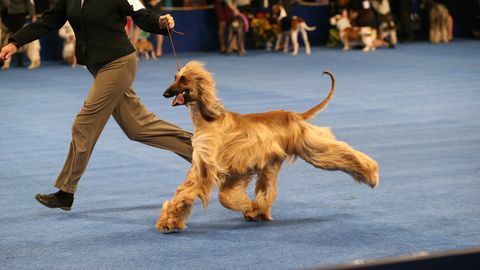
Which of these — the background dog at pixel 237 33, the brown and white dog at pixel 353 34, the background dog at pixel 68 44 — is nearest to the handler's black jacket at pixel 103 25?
the background dog at pixel 68 44

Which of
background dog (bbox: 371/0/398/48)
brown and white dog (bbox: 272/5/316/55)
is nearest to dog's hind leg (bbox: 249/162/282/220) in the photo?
brown and white dog (bbox: 272/5/316/55)

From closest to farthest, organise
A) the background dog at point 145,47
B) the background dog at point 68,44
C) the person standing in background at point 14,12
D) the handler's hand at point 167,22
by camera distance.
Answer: the handler's hand at point 167,22, the person standing in background at point 14,12, the background dog at point 68,44, the background dog at point 145,47

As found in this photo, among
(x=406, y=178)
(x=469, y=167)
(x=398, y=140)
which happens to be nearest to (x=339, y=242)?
(x=406, y=178)

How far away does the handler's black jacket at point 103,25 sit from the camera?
5734mm

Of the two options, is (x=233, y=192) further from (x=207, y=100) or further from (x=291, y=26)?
(x=291, y=26)

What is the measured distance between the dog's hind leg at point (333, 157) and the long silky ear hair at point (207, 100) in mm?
560

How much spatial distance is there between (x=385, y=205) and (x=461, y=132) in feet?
10.6

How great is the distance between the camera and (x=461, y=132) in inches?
346

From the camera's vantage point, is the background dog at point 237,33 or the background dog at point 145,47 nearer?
the background dog at point 145,47

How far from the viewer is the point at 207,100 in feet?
16.9

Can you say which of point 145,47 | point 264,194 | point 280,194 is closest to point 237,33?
point 145,47

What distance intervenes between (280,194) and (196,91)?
1.43 metres

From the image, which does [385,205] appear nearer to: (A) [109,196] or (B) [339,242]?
(B) [339,242]

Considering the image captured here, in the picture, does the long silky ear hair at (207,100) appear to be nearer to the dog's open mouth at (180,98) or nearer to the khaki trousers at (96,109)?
the dog's open mouth at (180,98)
